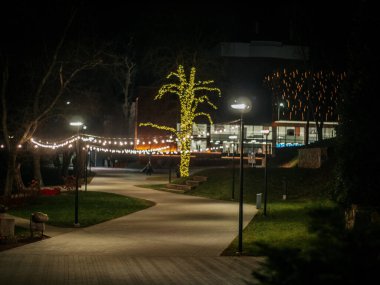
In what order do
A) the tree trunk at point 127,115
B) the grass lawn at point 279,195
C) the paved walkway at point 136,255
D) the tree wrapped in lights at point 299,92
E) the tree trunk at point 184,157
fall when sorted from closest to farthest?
the paved walkway at point 136,255 < the grass lawn at point 279,195 < the tree trunk at point 184,157 < the tree wrapped in lights at point 299,92 < the tree trunk at point 127,115

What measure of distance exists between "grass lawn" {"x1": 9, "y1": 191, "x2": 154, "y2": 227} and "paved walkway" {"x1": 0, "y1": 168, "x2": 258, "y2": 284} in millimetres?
1373

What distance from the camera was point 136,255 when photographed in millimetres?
14906

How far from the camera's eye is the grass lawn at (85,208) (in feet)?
77.0

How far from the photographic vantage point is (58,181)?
51625 millimetres

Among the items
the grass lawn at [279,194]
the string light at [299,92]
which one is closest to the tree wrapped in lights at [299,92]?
the string light at [299,92]

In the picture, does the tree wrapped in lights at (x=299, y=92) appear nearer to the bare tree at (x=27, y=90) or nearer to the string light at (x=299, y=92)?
the string light at (x=299, y=92)

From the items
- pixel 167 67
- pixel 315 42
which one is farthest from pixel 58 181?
pixel 315 42

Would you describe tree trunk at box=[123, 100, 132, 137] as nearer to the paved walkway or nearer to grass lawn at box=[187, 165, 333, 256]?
grass lawn at box=[187, 165, 333, 256]

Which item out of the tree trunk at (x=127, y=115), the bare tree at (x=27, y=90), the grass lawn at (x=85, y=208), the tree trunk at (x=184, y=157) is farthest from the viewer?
the tree trunk at (x=127, y=115)

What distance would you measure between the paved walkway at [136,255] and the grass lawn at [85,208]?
4.50 feet

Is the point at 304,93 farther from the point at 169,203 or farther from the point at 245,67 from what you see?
the point at 169,203

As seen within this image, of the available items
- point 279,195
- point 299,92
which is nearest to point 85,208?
point 279,195

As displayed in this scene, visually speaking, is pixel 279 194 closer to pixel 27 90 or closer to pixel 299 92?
pixel 27 90

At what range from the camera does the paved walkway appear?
40.1ft
